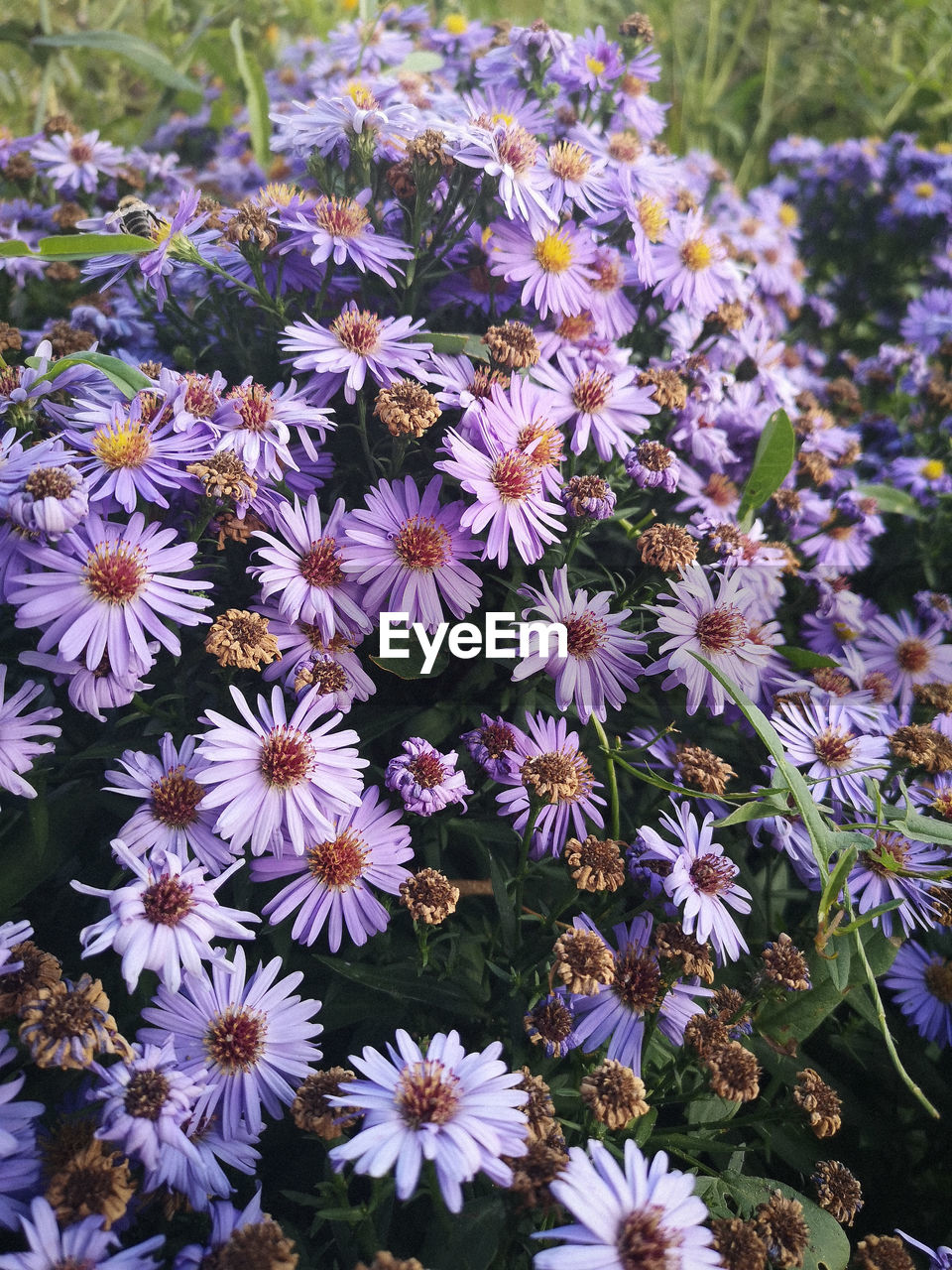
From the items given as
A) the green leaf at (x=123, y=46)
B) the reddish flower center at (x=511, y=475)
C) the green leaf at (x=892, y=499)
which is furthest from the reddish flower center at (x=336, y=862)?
the green leaf at (x=123, y=46)

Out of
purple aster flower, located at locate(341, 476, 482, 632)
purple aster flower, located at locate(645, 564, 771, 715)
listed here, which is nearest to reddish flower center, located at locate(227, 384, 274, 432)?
purple aster flower, located at locate(341, 476, 482, 632)

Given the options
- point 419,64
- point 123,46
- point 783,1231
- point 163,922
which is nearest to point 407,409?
point 163,922

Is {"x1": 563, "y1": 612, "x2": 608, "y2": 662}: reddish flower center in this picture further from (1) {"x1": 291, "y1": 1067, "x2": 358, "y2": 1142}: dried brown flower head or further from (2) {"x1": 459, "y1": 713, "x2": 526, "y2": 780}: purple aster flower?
(1) {"x1": 291, "y1": 1067, "x2": 358, "y2": 1142}: dried brown flower head

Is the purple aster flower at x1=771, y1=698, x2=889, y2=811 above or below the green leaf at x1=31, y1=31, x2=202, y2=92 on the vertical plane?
below

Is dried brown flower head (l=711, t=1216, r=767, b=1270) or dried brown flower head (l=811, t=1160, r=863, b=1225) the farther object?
dried brown flower head (l=811, t=1160, r=863, b=1225)

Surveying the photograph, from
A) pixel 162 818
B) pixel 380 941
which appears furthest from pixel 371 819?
pixel 162 818

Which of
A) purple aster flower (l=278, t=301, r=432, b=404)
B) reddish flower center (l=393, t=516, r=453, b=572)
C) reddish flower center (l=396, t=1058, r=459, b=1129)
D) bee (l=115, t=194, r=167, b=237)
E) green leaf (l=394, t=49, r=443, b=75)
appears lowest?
reddish flower center (l=396, t=1058, r=459, b=1129)

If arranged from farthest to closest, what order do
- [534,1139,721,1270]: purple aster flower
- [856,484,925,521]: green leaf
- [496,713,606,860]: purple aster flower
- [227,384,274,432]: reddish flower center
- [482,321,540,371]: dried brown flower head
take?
1. [856,484,925,521]: green leaf
2. [482,321,540,371]: dried brown flower head
3. [227,384,274,432]: reddish flower center
4. [496,713,606,860]: purple aster flower
5. [534,1139,721,1270]: purple aster flower
